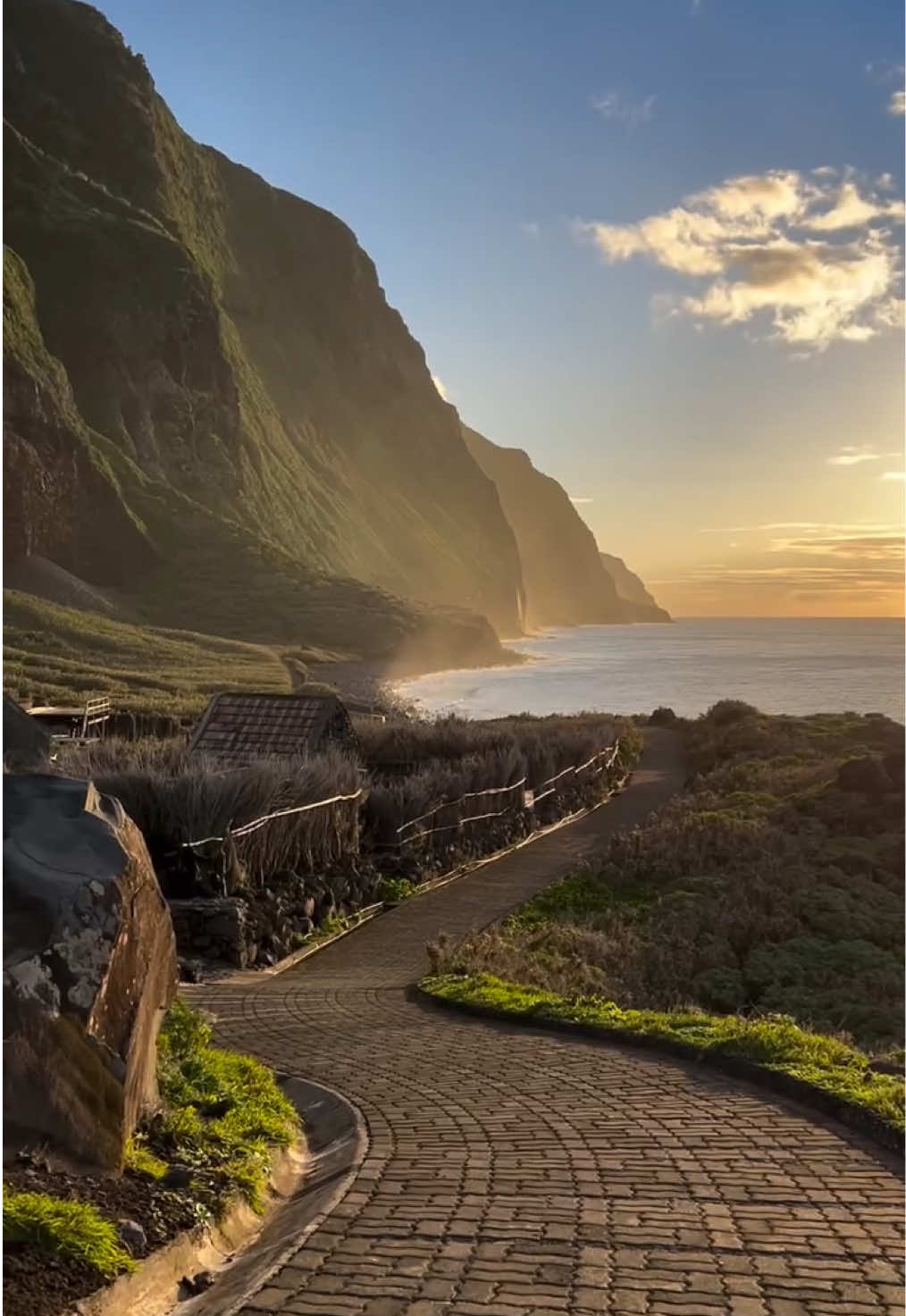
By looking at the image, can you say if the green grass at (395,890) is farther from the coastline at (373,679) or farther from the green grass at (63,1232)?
the coastline at (373,679)

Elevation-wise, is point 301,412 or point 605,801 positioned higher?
point 301,412

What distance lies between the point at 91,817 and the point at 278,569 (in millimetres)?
99727

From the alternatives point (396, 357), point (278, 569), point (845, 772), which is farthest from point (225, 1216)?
point (396, 357)

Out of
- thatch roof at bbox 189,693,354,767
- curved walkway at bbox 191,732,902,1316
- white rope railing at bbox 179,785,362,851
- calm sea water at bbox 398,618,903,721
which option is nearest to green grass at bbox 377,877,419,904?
white rope railing at bbox 179,785,362,851

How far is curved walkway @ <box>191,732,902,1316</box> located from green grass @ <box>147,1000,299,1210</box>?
19.2 inches

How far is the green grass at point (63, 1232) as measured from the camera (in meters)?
4.27

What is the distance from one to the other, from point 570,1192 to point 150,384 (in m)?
103

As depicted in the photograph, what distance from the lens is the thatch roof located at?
71.8 feet

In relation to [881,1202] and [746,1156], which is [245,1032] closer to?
[746,1156]

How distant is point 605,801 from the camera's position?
100ft

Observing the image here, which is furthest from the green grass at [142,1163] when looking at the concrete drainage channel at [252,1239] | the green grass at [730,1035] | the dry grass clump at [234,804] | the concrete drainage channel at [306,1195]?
the dry grass clump at [234,804]

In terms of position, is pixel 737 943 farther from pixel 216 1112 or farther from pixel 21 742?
pixel 216 1112

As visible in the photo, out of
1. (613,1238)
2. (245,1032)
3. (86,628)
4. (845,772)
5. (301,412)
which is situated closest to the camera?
(613,1238)

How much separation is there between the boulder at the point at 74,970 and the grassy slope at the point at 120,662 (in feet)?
111
